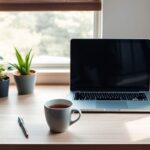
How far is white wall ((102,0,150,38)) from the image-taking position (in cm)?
166

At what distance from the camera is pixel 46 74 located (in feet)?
5.59

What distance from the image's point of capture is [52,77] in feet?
5.62

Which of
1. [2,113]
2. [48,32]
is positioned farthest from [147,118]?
[48,32]

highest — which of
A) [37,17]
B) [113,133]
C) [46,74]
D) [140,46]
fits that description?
[37,17]

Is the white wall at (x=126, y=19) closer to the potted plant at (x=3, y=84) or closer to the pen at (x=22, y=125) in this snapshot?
the potted plant at (x=3, y=84)

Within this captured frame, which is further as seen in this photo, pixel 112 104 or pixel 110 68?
pixel 110 68

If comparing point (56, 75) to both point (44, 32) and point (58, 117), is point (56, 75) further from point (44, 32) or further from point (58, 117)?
point (58, 117)

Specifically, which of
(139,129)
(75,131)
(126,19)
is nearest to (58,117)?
(75,131)

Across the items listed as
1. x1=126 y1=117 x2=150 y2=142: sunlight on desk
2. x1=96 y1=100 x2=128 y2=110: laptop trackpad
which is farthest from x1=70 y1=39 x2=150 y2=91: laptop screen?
x1=126 y1=117 x2=150 y2=142: sunlight on desk

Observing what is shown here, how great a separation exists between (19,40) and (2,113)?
59 centimetres

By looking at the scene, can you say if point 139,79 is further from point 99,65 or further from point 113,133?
point 113,133

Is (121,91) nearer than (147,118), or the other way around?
(147,118)

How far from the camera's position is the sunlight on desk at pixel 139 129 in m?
1.15

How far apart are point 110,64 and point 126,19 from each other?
294mm
